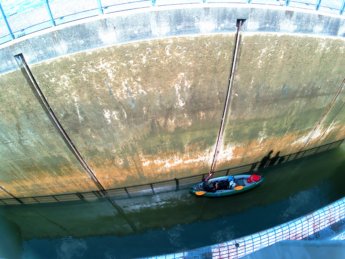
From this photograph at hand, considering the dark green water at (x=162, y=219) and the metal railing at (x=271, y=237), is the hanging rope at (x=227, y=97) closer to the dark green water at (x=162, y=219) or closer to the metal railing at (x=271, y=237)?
the dark green water at (x=162, y=219)

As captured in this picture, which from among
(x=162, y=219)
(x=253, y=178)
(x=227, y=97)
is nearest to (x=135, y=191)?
(x=162, y=219)

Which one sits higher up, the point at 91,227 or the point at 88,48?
the point at 88,48

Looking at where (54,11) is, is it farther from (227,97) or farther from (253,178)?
(253,178)

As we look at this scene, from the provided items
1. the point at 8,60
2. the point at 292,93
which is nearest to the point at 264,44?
the point at 292,93

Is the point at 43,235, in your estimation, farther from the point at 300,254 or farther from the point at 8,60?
the point at 300,254

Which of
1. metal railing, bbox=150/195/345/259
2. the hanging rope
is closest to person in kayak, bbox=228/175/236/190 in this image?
the hanging rope

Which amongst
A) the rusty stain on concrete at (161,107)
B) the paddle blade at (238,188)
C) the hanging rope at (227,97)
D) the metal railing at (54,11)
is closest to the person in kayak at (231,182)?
the paddle blade at (238,188)
